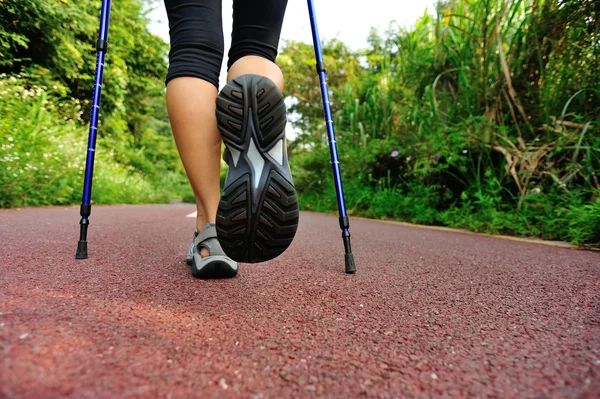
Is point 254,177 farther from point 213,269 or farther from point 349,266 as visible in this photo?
point 349,266

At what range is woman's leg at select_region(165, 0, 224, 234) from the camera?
1.18m

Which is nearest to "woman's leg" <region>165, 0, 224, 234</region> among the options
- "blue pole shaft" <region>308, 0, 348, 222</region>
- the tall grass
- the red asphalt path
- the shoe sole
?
the shoe sole

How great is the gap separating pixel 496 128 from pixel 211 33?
2753 mm

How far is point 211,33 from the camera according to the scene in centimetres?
125

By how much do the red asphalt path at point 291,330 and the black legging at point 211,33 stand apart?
0.68 m

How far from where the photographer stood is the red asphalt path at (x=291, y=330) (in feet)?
1.86

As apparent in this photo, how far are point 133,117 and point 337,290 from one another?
1192 centimetres

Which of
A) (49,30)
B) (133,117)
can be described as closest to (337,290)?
(49,30)

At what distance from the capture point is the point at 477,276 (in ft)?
4.58

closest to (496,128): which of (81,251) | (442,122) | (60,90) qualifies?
(442,122)

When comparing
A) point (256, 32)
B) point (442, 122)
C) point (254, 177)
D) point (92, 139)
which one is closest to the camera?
point (254, 177)

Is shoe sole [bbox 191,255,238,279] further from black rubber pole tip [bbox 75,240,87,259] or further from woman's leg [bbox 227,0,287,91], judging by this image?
woman's leg [bbox 227,0,287,91]

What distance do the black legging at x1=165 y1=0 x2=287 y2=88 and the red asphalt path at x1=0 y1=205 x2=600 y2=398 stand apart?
2.23 feet

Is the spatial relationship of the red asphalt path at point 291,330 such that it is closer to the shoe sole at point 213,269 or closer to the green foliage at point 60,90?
the shoe sole at point 213,269
